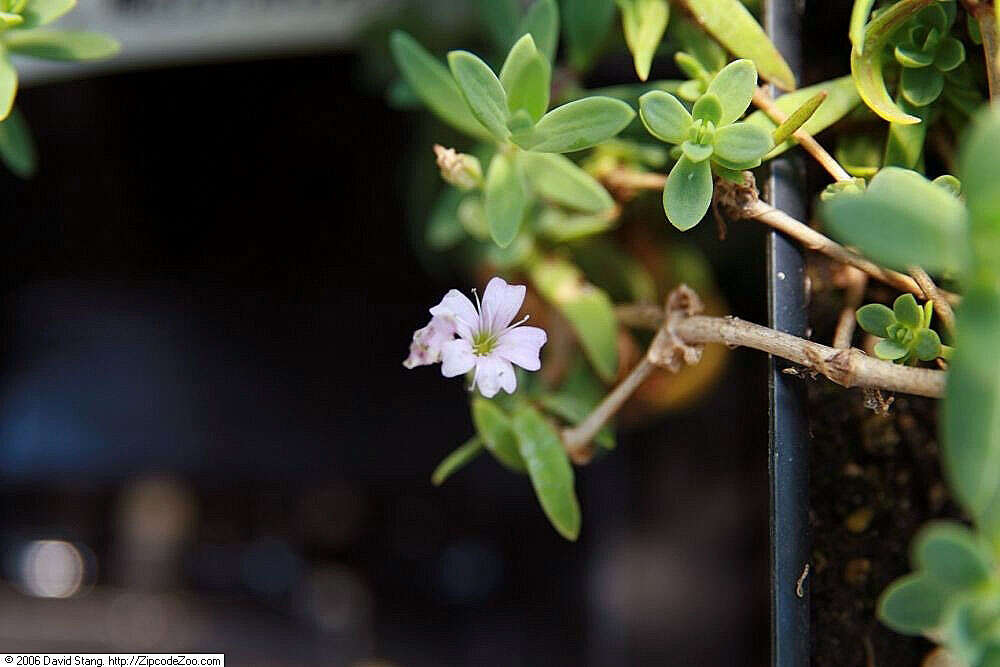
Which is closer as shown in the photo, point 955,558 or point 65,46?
point 955,558

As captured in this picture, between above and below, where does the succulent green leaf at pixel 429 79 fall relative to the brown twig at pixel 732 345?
above

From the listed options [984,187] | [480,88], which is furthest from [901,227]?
[480,88]

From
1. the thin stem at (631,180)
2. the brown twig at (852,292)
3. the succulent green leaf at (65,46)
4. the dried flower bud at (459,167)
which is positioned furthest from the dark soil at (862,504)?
the succulent green leaf at (65,46)

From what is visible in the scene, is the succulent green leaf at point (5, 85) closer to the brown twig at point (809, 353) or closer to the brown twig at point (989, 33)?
the brown twig at point (809, 353)

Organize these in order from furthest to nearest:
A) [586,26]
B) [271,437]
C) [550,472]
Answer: [271,437], [586,26], [550,472]

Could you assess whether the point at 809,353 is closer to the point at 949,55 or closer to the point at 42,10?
the point at 949,55

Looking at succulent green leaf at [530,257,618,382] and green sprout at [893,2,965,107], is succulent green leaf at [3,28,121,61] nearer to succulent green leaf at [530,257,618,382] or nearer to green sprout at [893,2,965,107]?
succulent green leaf at [530,257,618,382]

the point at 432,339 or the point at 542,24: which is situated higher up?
the point at 542,24
